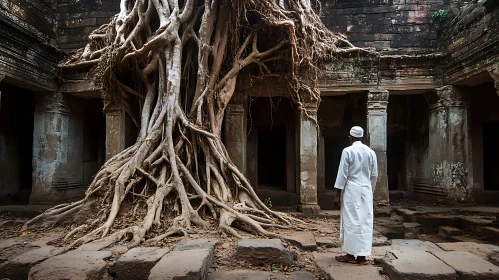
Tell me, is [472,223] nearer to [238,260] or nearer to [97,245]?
[238,260]

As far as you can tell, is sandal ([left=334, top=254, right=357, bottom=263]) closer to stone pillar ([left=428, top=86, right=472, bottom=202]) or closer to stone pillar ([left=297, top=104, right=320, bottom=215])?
stone pillar ([left=297, top=104, right=320, bottom=215])

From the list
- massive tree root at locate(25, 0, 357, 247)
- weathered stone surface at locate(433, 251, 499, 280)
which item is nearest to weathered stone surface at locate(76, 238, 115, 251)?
massive tree root at locate(25, 0, 357, 247)

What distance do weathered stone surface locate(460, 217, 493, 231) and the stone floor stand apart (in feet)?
5.22

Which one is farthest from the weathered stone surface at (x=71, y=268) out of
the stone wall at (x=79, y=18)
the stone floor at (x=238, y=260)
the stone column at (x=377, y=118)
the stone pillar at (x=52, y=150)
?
the stone wall at (x=79, y=18)

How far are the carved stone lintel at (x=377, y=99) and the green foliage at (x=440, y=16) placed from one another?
5.64 ft

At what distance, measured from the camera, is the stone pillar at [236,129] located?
18.8ft

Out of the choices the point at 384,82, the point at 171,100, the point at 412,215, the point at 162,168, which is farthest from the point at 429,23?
the point at 162,168

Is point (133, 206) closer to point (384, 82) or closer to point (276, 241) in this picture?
point (276, 241)

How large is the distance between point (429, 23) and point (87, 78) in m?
6.85

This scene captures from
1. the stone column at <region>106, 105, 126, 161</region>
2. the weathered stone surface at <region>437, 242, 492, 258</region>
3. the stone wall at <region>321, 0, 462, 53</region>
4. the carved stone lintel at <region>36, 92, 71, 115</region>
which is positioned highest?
the stone wall at <region>321, 0, 462, 53</region>

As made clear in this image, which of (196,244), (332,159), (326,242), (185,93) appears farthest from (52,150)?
(332,159)

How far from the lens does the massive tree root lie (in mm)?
3904

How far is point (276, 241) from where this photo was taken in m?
3.01

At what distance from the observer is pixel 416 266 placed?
246cm
